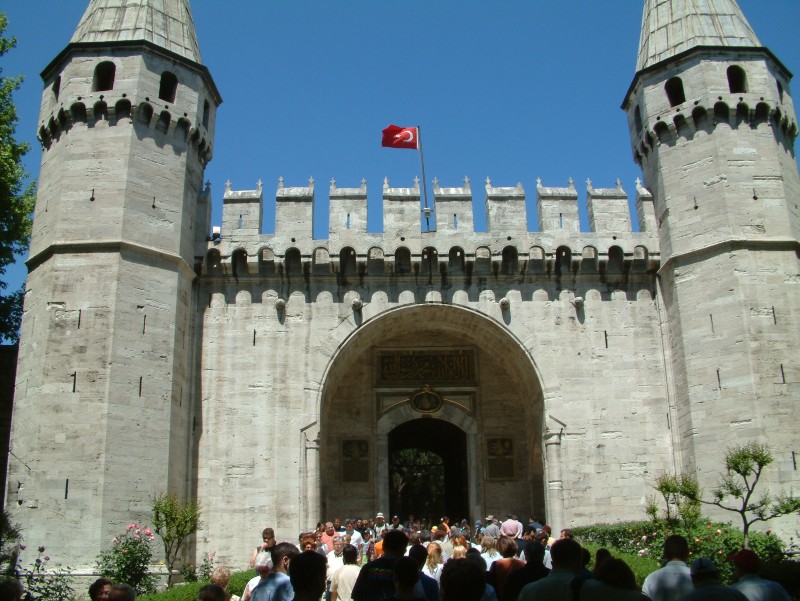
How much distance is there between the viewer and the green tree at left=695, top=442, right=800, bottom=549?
13.4m

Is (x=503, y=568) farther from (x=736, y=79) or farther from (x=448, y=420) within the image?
(x=736, y=79)

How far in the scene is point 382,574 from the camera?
5.57 meters

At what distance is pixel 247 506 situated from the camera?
53.3ft

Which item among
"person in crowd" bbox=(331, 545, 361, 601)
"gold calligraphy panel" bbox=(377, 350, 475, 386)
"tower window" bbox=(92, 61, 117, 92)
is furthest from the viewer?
"gold calligraphy panel" bbox=(377, 350, 475, 386)

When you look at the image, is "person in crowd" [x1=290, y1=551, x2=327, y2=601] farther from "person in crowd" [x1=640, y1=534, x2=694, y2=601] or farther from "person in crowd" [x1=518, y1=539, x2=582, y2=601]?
"person in crowd" [x1=640, y1=534, x2=694, y2=601]

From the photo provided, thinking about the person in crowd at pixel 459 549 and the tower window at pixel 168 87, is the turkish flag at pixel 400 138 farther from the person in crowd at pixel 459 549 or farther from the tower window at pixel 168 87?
the person in crowd at pixel 459 549

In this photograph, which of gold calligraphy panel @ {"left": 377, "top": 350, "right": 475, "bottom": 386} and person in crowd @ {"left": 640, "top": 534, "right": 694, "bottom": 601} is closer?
person in crowd @ {"left": 640, "top": 534, "right": 694, "bottom": 601}

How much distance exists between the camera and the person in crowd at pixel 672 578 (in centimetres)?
600

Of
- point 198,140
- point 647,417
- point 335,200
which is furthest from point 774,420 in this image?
point 198,140

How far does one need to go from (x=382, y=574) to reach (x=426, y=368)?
1486 centimetres

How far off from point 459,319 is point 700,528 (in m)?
7.17

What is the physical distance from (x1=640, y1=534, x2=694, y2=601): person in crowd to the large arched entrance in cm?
1193

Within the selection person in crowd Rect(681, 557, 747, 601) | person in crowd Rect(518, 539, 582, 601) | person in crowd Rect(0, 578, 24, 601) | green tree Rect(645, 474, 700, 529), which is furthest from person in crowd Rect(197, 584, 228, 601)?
green tree Rect(645, 474, 700, 529)

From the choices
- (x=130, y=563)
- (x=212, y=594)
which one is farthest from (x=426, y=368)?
Answer: (x=212, y=594)
